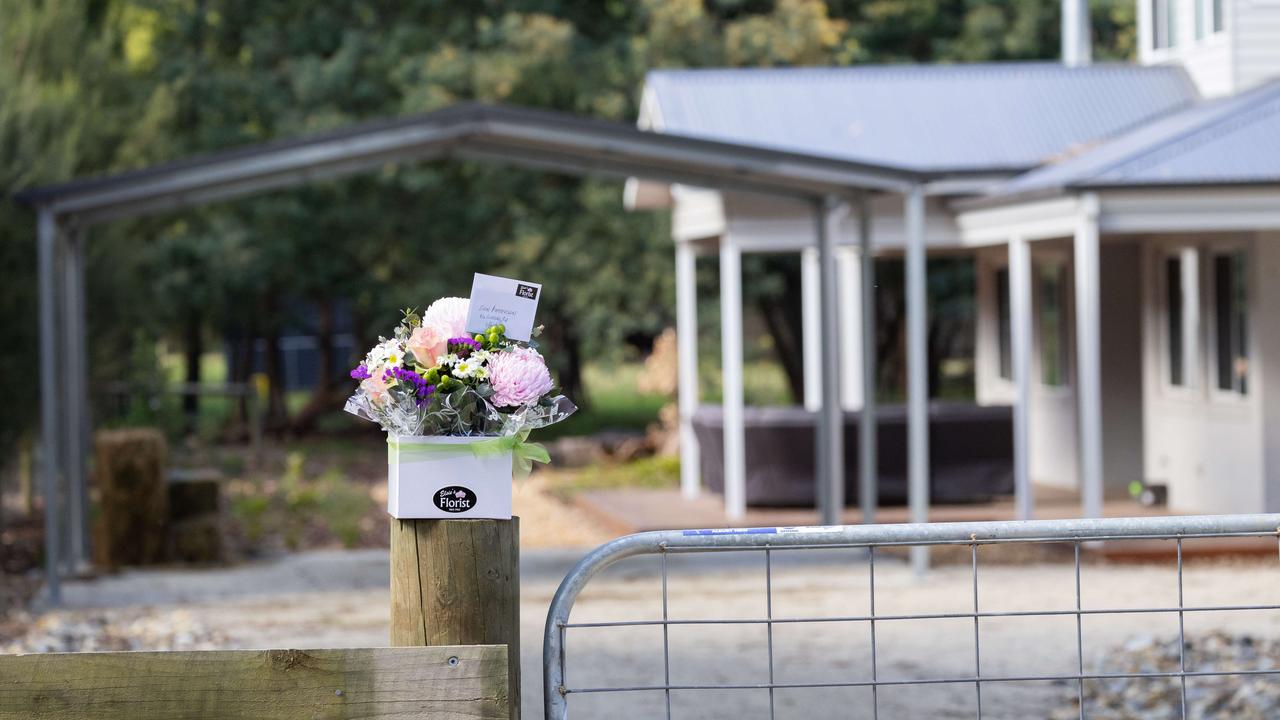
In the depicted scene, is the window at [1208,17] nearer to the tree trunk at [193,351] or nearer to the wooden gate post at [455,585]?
the wooden gate post at [455,585]

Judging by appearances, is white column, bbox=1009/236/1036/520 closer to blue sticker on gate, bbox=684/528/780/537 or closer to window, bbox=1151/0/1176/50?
window, bbox=1151/0/1176/50

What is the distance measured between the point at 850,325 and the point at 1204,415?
369 cm

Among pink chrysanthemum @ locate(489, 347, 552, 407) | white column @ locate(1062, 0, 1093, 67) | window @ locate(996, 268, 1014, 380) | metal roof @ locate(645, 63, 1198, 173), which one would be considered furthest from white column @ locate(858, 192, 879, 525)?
pink chrysanthemum @ locate(489, 347, 552, 407)

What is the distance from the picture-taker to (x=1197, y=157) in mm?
11227

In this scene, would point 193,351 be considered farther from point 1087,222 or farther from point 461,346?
point 461,346

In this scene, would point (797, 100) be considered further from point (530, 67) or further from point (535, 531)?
point (530, 67)

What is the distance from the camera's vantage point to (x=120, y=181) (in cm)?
983

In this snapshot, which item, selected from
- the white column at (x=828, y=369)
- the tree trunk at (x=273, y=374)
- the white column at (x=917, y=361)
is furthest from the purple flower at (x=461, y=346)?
the tree trunk at (x=273, y=374)

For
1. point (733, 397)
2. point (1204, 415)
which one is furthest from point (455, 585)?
point (1204, 415)

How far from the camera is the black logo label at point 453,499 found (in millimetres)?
3055

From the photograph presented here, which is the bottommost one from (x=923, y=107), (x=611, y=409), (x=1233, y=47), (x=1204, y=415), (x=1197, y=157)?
(x=611, y=409)

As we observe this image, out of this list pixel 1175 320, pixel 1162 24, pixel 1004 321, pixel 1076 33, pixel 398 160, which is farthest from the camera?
pixel 1076 33

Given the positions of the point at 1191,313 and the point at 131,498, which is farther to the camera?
the point at 1191,313

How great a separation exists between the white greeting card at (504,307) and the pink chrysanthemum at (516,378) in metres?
0.06
